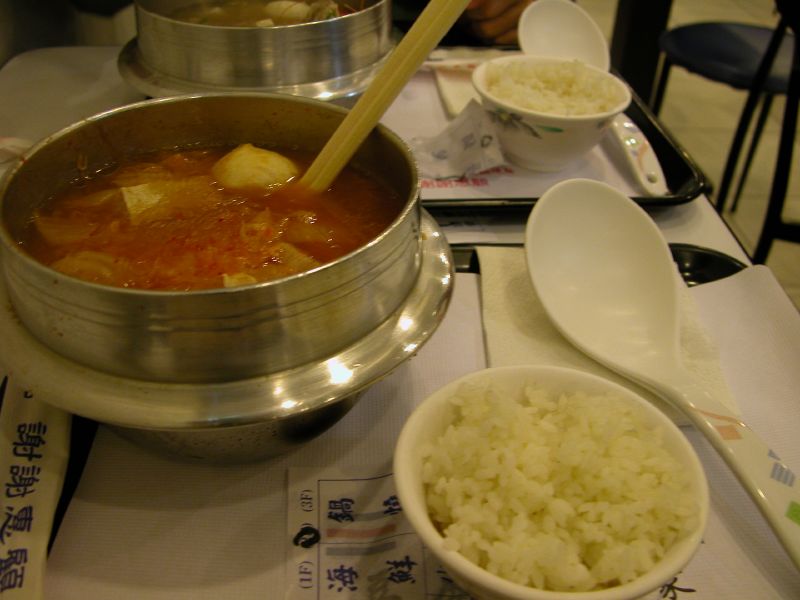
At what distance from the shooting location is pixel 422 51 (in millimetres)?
900

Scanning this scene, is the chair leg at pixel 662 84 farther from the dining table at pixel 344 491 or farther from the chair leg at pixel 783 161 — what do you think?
the dining table at pixel 344 491

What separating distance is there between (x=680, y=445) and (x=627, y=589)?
0.22 metres

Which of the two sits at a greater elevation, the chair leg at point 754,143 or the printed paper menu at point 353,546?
the printed paper menu at point 353,546

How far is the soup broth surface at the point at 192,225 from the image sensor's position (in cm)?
88

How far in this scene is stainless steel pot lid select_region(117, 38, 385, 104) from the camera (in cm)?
153

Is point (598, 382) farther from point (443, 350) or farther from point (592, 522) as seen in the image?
point (443, 350)

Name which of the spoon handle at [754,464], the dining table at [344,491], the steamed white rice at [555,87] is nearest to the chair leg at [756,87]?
the steamed white rice at [555,87]

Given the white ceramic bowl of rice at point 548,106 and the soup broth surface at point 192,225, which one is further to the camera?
the white ceramic bowl of rice at point 548,106

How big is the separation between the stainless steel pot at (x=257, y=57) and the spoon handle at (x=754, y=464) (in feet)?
3.46

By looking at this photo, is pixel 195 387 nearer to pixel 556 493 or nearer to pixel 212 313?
pixel 212 313

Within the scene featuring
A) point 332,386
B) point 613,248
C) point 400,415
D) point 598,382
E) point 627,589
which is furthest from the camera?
point 613,248

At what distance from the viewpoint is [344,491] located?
898 mm

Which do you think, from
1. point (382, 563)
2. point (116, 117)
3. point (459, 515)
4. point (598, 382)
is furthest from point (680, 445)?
point (116, 117)

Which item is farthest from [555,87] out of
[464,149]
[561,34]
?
[561,34]
